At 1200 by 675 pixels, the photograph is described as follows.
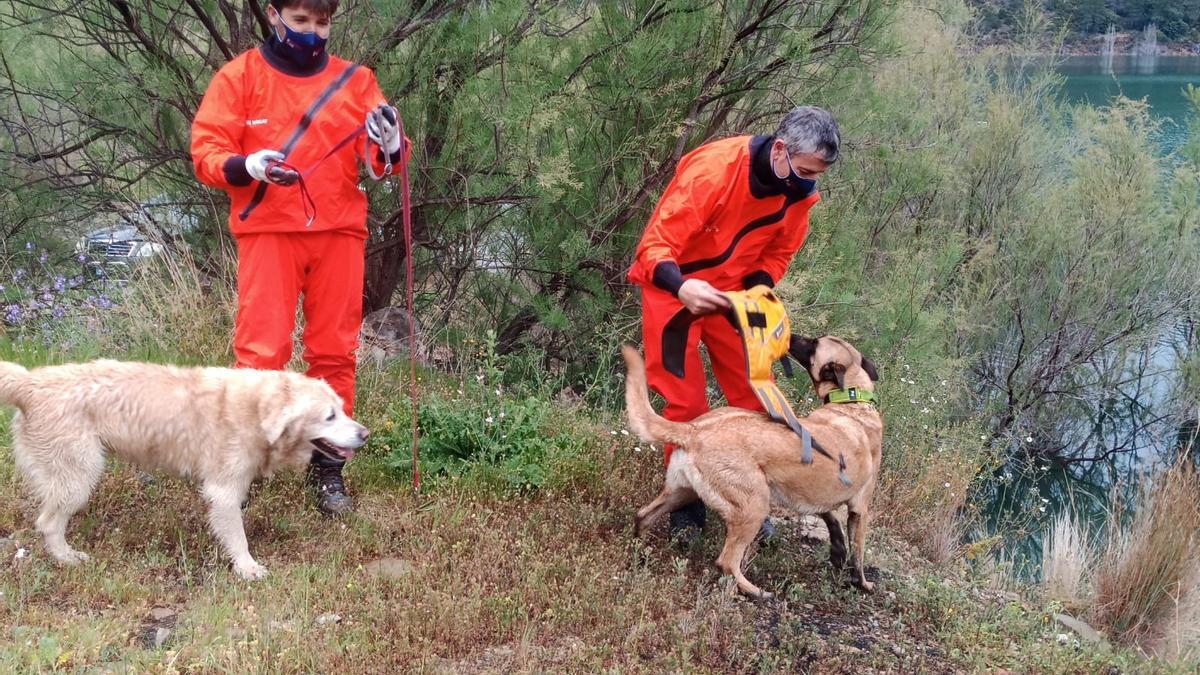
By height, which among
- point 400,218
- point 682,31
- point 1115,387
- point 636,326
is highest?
point 682,31

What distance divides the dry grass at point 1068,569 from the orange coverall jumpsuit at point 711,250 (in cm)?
240

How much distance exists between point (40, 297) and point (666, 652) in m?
6.63

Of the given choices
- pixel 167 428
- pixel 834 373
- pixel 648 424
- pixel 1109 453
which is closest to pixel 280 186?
pixel 167 428

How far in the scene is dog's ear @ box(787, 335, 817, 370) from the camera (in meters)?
4.53

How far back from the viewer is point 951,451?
717 cm

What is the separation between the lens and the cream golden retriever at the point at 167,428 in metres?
3.79

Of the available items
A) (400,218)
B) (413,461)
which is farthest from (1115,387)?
(413,461)

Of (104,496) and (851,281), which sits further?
(851,281)

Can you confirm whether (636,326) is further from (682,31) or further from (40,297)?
(40,297)

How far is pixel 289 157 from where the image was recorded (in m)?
4.07

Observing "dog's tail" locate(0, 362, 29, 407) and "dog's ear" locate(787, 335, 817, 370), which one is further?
"dog's ear" locate(787, 335, 817, 370)

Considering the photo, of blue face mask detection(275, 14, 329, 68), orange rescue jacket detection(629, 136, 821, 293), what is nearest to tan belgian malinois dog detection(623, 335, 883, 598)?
orange rescue jacket detection(629, 136, 821, 293)

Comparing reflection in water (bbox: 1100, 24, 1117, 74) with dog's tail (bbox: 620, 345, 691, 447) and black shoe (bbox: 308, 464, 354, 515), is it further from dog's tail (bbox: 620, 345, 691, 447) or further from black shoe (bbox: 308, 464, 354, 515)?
black shoe (bbox: 308, 464, 354, 515)

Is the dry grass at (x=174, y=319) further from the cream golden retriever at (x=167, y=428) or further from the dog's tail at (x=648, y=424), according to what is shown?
the dog's tail at (x=648, y=424)
